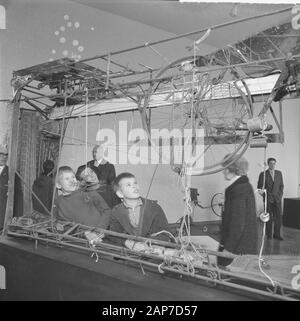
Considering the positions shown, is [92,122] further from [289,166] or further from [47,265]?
[289,166]

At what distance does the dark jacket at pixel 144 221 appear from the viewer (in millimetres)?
2502

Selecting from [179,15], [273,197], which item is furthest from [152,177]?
[179,15]

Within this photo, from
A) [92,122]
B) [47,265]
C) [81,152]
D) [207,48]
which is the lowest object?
[47,265]

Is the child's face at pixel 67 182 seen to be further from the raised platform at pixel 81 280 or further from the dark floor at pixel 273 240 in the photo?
the dark floor at pixel 273 240

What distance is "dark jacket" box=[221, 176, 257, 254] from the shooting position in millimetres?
2537

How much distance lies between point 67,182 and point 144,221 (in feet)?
2.98

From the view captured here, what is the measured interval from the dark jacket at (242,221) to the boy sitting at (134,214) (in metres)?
0.48

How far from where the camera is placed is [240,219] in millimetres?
2537

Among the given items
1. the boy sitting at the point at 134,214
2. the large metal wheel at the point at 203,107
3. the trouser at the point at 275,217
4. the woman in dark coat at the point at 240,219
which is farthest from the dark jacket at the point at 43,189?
the trouser at the point at 275,217

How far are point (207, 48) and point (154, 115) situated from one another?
1.77 m

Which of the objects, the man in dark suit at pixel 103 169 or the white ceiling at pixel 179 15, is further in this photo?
the white ceiling at pixel 179 15

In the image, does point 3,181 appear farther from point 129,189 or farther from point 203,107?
point 203,107

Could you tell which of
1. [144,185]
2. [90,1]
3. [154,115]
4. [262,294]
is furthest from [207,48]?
[262,294]

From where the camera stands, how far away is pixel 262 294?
1713 millimetres
